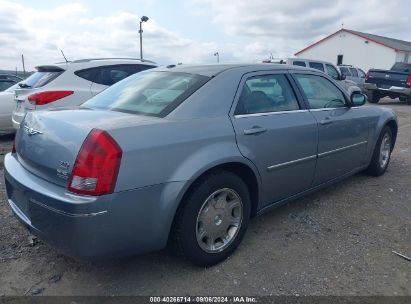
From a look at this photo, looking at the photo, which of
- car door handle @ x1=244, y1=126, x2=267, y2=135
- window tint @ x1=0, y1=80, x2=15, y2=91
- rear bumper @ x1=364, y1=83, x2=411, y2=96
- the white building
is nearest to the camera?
car door handle @ x1=244, y1=126, x2=267, y2=135

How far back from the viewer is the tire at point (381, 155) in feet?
16.7

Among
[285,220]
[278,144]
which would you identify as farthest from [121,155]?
[285,220]

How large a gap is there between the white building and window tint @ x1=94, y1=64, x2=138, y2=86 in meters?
35.7

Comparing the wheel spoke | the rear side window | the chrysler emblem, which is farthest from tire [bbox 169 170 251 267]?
the rear side window

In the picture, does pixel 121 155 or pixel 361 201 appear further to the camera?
pixel 361 201

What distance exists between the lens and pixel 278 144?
3.31 meters

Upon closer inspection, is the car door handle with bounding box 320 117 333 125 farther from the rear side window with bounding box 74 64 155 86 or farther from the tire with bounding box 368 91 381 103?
the tire with bounding box 368 91 381 103

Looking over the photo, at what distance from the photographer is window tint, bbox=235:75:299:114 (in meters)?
3.24

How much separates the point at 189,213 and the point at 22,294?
4.12 feet

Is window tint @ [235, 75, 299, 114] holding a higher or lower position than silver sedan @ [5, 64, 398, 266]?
higher

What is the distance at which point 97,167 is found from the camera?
90.8 inches

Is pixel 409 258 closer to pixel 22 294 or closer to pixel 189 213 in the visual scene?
pixel 189 213

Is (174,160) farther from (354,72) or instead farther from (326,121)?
(354,72)

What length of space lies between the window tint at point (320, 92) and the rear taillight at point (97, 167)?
2246 millimetres
